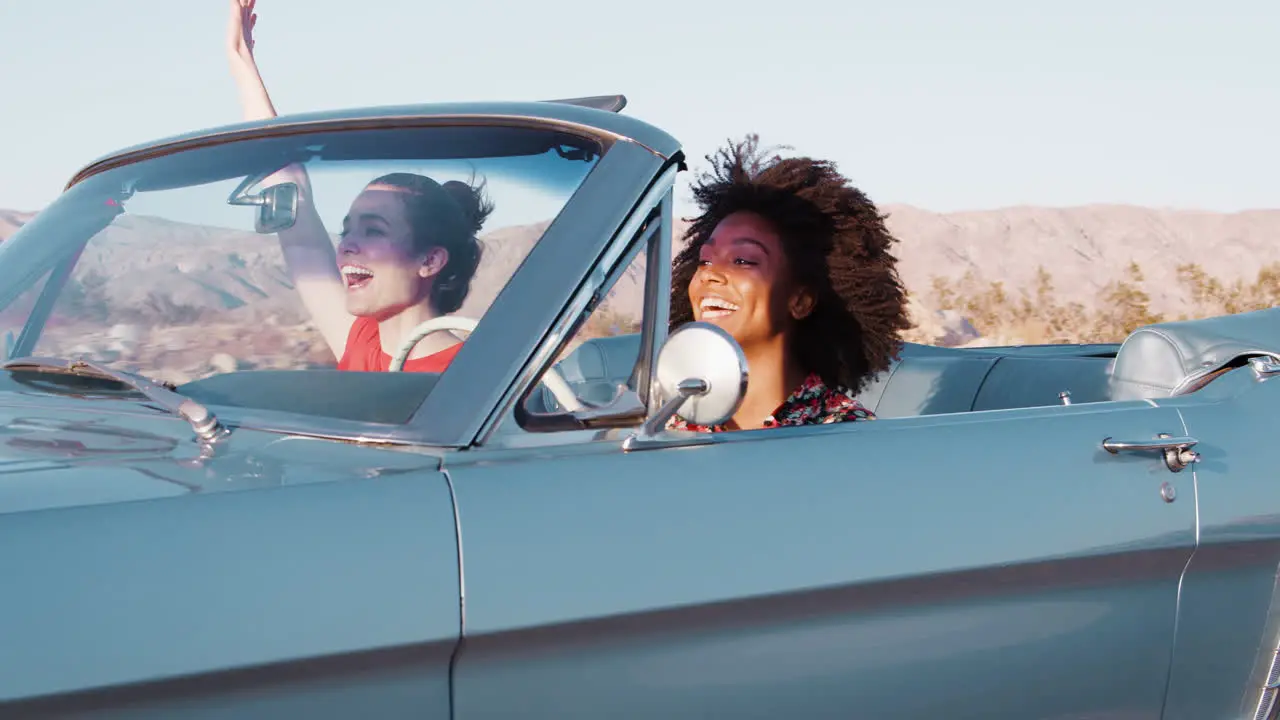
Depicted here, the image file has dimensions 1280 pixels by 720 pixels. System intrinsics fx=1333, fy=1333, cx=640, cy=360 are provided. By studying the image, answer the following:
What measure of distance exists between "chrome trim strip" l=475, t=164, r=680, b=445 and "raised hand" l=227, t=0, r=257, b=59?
5.78ft

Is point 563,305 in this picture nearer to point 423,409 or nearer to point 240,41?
point 423,409

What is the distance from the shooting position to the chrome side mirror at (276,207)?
219cm

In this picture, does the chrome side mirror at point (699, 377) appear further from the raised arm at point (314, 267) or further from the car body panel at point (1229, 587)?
the car body panel at point (1229, 587)

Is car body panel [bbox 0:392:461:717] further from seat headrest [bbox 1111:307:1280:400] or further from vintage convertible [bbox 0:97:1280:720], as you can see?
seat headrest [bbox 1111:307:1280:400]

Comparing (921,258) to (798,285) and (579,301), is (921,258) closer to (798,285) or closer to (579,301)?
(798,285)

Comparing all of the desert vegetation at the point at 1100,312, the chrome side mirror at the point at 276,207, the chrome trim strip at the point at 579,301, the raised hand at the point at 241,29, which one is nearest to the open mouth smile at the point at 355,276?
the chrome side mirror at the point at 276,207

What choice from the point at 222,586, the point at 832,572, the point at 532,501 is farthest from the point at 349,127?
the point at 832,572

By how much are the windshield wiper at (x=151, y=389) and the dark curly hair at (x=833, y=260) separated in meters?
1.93

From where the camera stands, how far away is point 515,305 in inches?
77.6

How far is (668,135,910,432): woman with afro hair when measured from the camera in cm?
345

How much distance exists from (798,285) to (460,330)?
1.68 m

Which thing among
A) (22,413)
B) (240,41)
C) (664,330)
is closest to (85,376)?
(22,413)

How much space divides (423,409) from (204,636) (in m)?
0.52

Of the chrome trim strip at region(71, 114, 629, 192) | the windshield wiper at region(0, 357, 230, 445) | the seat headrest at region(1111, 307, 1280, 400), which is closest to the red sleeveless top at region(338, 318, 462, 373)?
the windshield wiper at region(0, 357, 230, 445)
